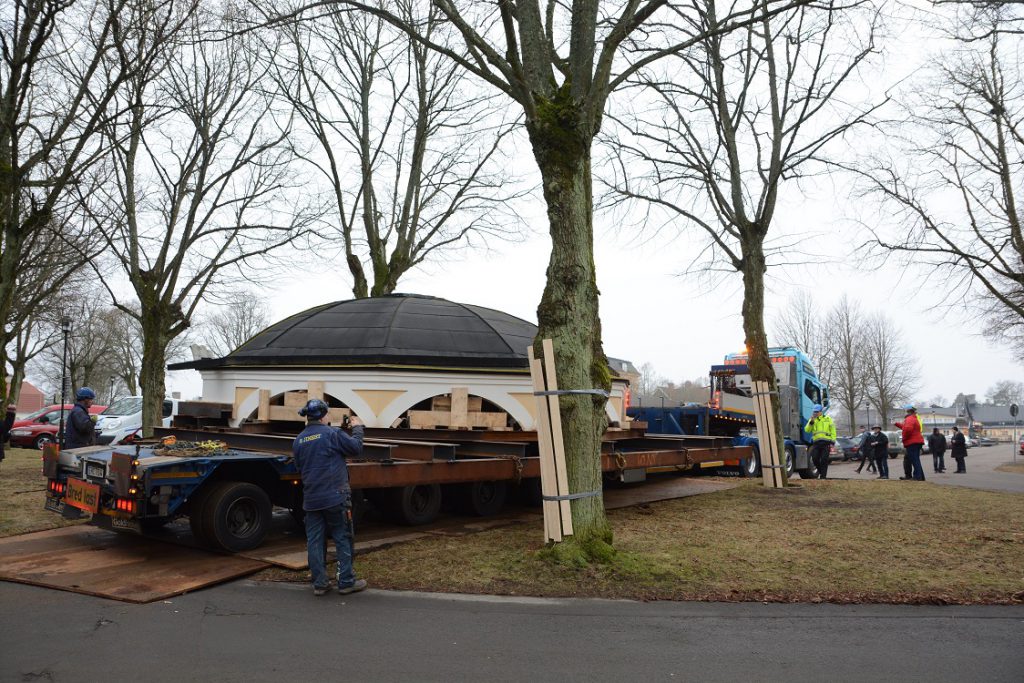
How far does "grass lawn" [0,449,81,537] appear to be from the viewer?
959cm

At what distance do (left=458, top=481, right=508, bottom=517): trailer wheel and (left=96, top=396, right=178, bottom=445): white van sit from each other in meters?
15.1

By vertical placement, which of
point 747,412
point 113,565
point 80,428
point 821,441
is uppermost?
point 80,428

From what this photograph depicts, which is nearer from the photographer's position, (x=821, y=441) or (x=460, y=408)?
(x=460, y=408)

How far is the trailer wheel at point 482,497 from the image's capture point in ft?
36.7

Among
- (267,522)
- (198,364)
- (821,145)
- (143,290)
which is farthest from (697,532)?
(143,290)

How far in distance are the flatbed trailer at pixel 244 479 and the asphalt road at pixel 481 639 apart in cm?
126

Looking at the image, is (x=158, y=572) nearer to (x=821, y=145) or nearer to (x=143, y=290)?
(x=143, y=290)

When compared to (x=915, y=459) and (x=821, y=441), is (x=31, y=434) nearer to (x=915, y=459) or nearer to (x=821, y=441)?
(x=821, y=441)

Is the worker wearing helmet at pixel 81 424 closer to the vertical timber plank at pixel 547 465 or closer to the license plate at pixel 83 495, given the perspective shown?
the license plate at pixel 83 495

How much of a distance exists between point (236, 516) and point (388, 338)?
493 cm

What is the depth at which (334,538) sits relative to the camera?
7008 millimetres

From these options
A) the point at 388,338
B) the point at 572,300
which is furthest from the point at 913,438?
the point at 572,300

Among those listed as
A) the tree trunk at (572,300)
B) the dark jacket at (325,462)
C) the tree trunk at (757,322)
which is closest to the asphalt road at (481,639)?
the dark jacket at (325,462)

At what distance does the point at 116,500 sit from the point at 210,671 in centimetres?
368
